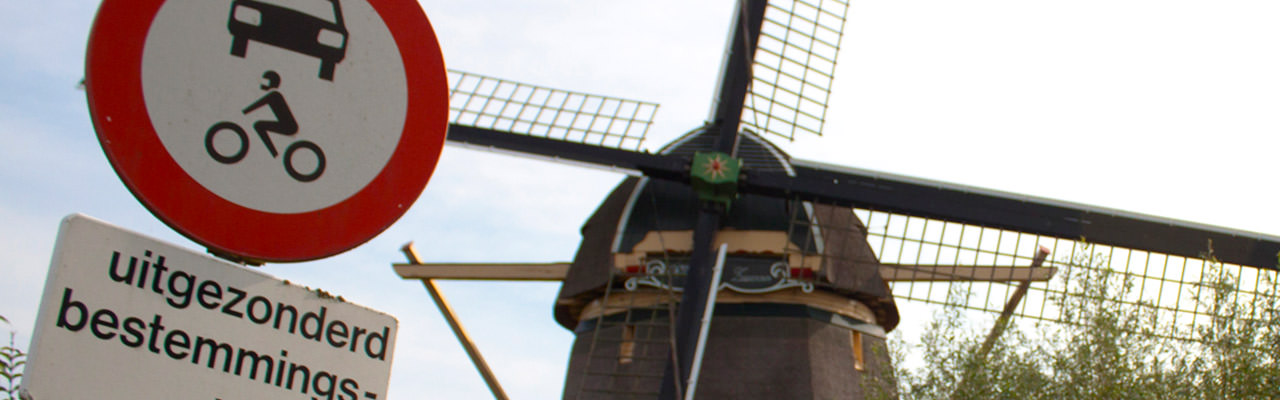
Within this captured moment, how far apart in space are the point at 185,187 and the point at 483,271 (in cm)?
1501

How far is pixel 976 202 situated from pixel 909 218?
834 mm

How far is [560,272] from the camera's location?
16062 millimetres

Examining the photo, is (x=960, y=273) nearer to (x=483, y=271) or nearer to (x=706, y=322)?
(x=706, y=322)

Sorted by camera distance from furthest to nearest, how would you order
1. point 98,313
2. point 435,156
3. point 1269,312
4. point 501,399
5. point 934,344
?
point 501,399 → point 934,344 → point 1269,312 → point 435,156 → point 98,313

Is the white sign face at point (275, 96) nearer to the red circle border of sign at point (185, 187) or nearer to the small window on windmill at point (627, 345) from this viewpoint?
the red circle border of sign at point (185, 187)

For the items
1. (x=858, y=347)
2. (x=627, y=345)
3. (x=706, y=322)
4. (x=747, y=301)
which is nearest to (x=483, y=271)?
(x=627, y=345)

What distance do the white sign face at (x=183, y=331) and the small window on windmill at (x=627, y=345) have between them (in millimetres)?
12276

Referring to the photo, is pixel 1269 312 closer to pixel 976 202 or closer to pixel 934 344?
pixel 934 344

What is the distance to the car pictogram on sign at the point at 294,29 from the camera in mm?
1892

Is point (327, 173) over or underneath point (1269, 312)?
underneath

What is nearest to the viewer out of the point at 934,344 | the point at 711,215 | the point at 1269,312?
the point at 1269,312

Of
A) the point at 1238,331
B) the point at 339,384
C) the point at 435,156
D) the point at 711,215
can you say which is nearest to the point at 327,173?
the point at 435,156

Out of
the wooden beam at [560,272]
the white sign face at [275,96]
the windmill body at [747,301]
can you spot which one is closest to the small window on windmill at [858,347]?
the windmill body at [747,301]

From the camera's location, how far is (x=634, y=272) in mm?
14273
